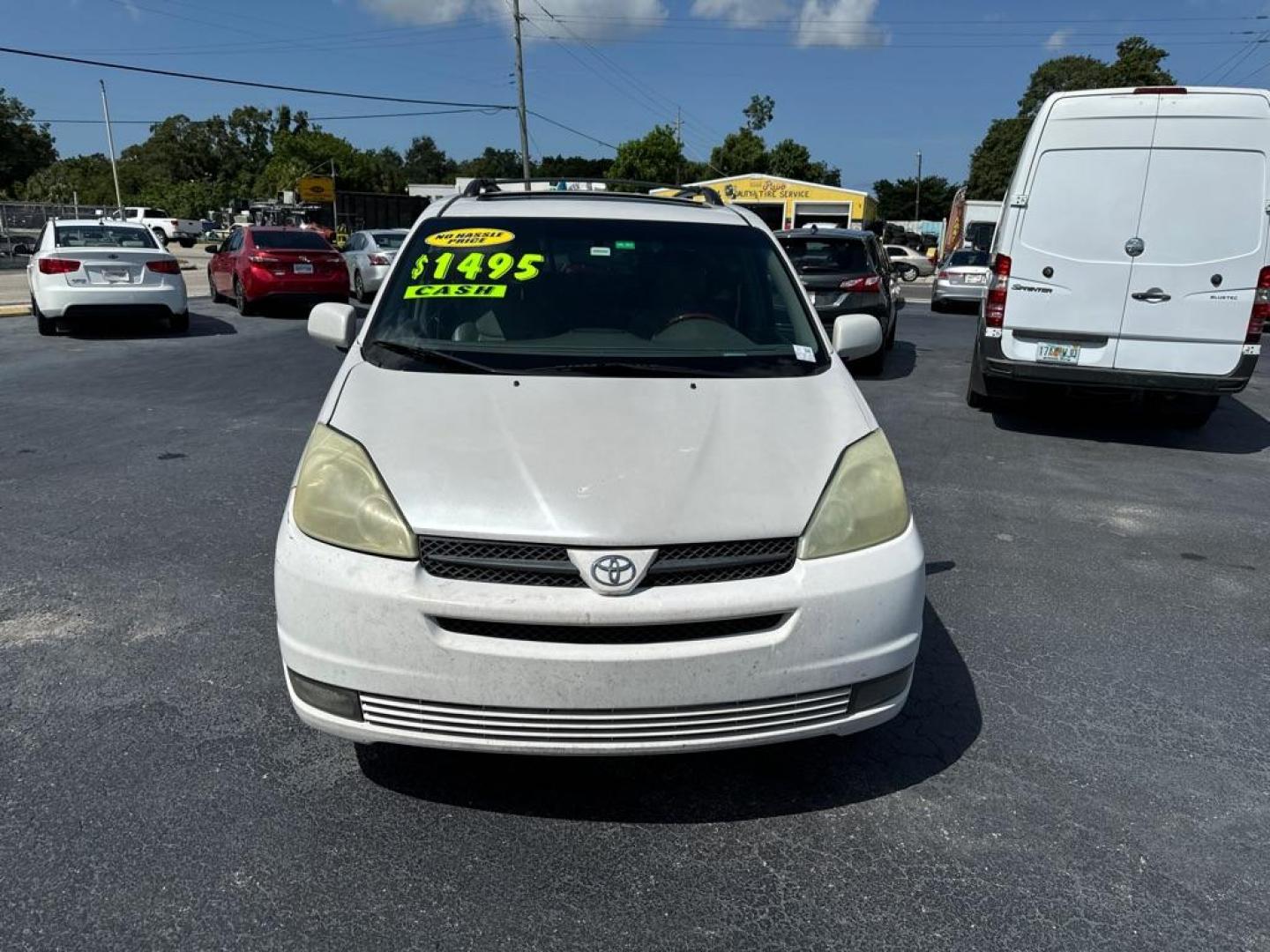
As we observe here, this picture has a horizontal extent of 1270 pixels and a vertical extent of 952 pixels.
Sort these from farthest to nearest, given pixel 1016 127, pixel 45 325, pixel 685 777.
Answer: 1. pixel 1016 127
2. pixel 45 325
3. pixel 685 777

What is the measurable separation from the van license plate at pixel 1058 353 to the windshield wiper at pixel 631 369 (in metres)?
5.30

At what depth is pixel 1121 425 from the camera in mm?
8492

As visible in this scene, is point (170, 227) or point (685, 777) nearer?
point (685, 777)

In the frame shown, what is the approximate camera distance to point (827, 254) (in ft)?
35.2

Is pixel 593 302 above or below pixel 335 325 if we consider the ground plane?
above

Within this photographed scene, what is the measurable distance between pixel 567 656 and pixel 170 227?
57.7 metres

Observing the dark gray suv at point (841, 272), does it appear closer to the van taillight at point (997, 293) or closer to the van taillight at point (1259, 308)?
the van taillight at point (997, 293)

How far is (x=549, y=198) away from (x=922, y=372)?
8013mm

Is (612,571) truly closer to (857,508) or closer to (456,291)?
(857,508)

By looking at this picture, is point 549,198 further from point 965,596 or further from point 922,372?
point 922,372

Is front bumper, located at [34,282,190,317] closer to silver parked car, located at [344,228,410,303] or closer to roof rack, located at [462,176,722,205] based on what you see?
silver parked car, located at [344,228,410,303]

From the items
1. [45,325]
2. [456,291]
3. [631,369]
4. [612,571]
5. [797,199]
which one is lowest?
[45,325]

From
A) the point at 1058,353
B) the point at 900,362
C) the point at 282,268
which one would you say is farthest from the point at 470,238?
the point at 282,268


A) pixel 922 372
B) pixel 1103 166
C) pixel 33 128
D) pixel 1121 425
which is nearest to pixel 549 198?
pixel 1103 166
